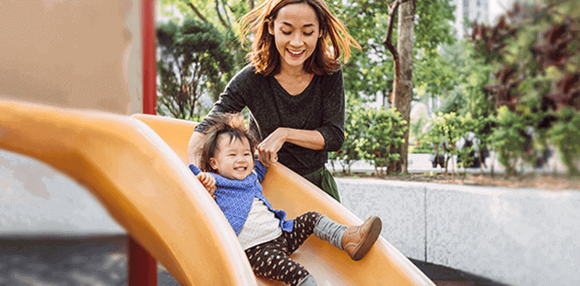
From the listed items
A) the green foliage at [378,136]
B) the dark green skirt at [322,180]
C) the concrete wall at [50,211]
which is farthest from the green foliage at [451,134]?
the concrete wall at [50,211]

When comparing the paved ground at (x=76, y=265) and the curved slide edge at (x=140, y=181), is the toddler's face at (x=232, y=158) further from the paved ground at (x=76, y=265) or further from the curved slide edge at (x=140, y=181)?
the paved ground at (x=76, y=265)

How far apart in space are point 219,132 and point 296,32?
49 cm

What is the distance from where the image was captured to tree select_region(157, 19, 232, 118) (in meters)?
4.81

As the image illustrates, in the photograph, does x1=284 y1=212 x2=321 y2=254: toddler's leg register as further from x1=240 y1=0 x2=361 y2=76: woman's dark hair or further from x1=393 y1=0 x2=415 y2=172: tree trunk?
x1=393 y1=0 x2=415 y2=172: tree trunk

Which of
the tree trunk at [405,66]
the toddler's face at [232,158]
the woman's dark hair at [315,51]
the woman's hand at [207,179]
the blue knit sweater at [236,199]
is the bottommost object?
the blue knit sweater at [236,199]

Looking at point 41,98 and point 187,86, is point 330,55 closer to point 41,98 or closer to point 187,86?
point 41,98

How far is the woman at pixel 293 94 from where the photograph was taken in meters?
1.65

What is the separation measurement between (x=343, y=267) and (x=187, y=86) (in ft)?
12.5

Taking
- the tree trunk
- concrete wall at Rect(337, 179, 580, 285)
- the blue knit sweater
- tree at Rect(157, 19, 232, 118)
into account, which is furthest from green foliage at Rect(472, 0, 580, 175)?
tree at Rect(157, 19, 232, 118)

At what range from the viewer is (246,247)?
1.43 metres

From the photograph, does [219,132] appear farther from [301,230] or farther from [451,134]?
[451,134]

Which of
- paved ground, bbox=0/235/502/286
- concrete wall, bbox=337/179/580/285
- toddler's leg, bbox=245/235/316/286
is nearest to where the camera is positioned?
toddler's leg, bbox=245/235/316/286

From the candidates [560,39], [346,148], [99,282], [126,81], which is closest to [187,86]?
[346,148]

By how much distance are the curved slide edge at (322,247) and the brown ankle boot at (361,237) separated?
4 centimetres
